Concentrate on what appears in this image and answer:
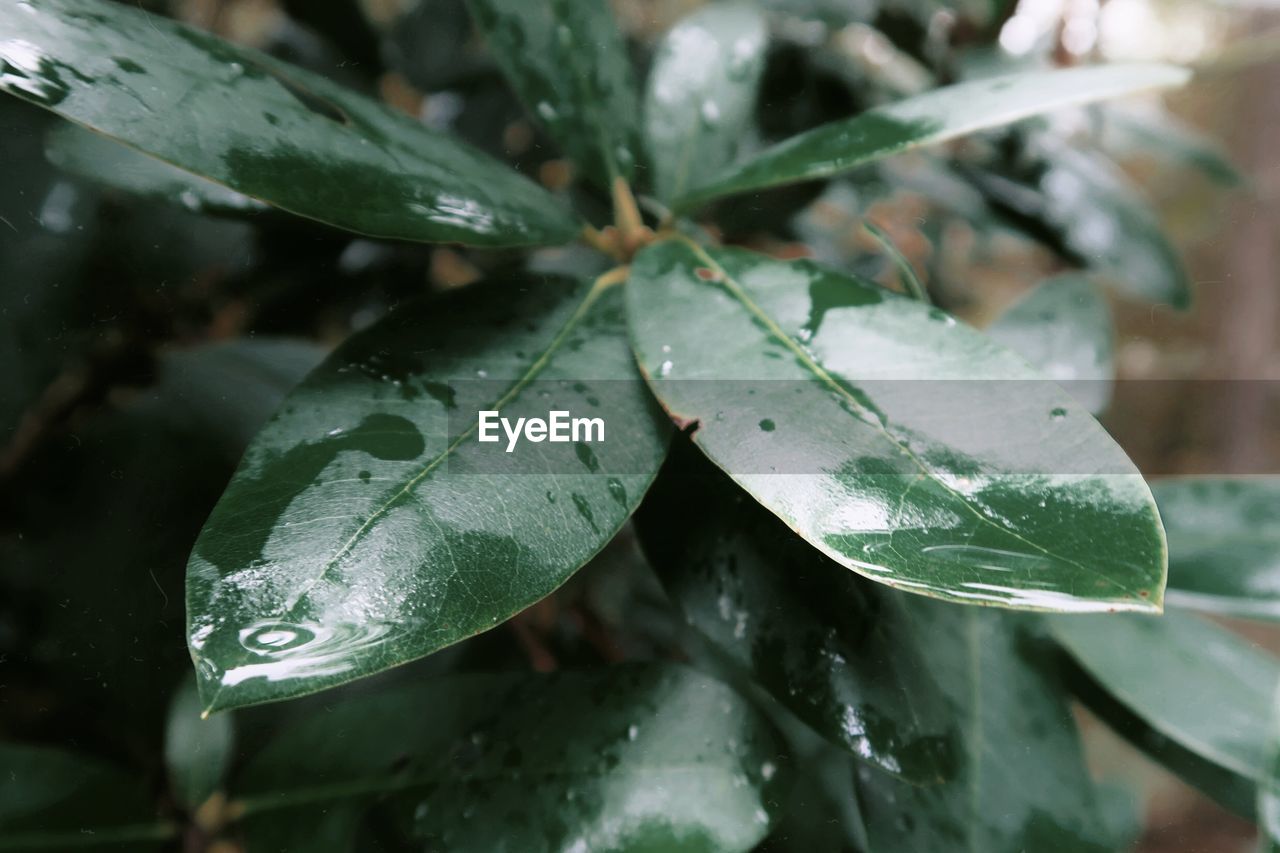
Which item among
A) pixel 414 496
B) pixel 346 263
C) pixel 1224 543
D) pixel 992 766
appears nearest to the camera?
pixel 414 496

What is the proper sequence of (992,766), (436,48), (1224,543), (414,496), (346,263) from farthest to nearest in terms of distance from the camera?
(436,48), (346,263), (1224,543), (992,766), (414,496)

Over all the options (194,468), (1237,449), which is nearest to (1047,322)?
(194,468)

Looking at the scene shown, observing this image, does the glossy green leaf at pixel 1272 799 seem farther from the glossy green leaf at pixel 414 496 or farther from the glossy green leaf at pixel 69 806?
the glossy green leaf at pixel 69 806

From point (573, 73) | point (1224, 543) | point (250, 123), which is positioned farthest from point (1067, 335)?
point (250, 123)

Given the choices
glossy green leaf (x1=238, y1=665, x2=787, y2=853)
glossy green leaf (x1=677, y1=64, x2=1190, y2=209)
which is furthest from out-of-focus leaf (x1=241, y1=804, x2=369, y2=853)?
glossy green leaf (x1=677, y1=64, x2=1190, y2=209)

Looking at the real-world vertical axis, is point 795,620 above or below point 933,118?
below

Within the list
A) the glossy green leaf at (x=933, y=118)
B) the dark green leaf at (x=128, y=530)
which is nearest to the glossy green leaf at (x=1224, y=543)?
the glossy green leaf at (x=933, y=118)

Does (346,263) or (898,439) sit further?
(346,263)

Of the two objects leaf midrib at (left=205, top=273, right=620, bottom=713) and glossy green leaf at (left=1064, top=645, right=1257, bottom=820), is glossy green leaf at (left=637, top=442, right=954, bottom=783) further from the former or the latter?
glossy green leaf at (left=1064, top=645, right=1257, bottom=820)

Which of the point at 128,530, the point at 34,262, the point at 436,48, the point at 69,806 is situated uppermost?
the point at 436,48

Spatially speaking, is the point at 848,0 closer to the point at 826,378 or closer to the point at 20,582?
the point at 826,378

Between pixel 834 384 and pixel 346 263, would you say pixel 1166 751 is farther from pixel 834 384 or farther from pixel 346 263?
→ pixel 346 263
